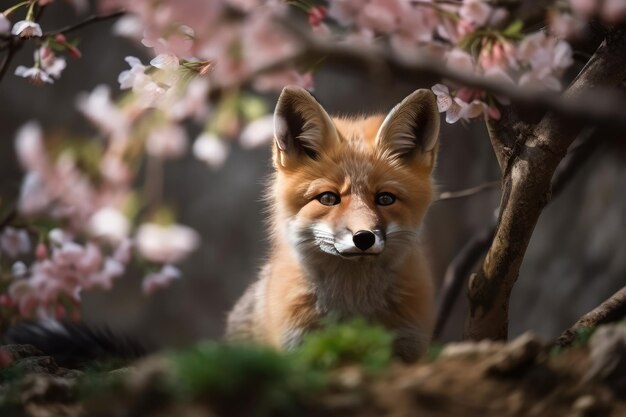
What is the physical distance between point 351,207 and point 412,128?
51 cm

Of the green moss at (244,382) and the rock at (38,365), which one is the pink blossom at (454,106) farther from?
the rock at (38,365)

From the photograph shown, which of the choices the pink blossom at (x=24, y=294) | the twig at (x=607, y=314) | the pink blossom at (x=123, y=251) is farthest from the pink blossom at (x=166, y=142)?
the twig at (x=607, y=314)

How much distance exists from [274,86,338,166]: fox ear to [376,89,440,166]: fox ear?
0.70 feet

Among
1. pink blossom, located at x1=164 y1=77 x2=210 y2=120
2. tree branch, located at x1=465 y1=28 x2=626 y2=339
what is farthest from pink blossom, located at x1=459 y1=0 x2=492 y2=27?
pink blossom, located at x1=164 y1=77 x2=210 y2=120

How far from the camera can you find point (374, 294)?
3.41m

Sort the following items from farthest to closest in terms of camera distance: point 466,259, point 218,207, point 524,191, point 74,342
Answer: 1. point 218,207
2. point 466,259
3. point 74,342
4. point 524,191

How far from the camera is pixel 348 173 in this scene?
337cm

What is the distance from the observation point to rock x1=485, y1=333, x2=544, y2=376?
243cm

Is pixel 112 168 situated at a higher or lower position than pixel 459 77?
lower

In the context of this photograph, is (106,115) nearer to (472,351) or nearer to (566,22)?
(472,351)

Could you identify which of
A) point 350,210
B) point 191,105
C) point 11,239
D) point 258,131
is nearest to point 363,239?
point 350,210

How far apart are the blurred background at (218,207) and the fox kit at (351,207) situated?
10.1 feet

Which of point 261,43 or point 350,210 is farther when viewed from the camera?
point 350,210

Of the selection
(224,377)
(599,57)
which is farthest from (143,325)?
(224,377)
